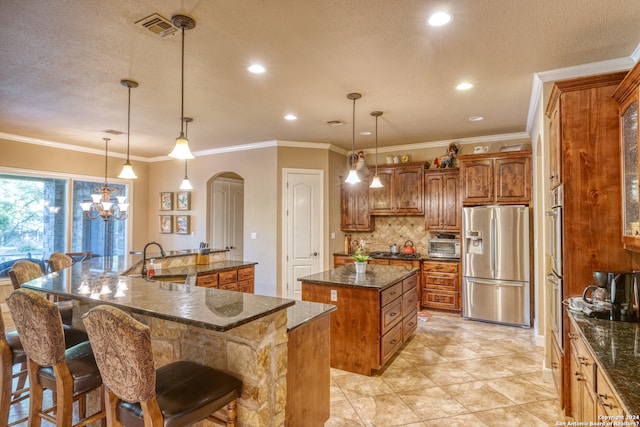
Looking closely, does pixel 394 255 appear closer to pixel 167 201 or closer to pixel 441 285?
pixel 441 285

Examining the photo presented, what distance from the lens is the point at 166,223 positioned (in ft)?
22.9

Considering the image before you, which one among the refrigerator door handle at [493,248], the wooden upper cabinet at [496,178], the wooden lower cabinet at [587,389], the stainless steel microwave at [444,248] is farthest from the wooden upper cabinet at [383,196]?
the wooden lower cabinet at [587,389]

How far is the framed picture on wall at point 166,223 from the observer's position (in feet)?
22.7

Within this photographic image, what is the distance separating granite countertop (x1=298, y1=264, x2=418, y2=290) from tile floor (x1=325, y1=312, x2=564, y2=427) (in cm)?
86

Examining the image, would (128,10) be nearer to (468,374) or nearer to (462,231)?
(468,374)

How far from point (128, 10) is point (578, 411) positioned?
370 cm

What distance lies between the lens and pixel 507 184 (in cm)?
495

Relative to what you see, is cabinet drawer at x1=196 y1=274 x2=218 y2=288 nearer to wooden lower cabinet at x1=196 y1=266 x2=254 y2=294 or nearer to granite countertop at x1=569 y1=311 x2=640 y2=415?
wooden lower cabinet at x1=196 y1=266 x2=254 y2=294

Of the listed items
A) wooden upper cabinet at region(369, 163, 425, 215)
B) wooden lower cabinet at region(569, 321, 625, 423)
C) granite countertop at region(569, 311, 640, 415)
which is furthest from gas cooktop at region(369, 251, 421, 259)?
granite countertop at region(569, 311, 640, 415)

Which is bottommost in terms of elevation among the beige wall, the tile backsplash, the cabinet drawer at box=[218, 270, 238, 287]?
the cabinet drawer at box=[218, 270, 238, 287]

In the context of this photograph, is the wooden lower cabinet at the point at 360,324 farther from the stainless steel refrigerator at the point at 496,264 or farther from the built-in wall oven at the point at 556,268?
the stainless steel refrigerator at the point at 496,264

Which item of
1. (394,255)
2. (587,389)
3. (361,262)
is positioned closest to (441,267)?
(394,255)

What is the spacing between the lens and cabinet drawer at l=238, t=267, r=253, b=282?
461 cm

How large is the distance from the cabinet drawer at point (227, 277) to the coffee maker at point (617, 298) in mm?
3592
